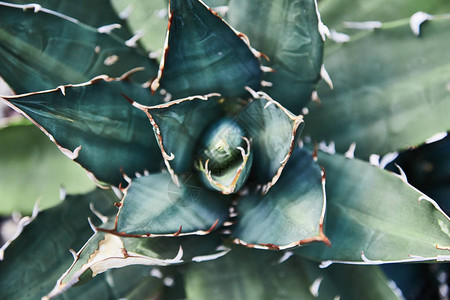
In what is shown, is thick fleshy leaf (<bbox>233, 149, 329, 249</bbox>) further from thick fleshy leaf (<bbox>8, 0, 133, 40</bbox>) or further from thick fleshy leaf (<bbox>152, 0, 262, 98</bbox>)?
thick fleshy leaf (<bbox>8, 0, 133, 40</bbox>)

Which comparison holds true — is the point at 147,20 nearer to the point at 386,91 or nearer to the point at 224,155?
the point at 224,155

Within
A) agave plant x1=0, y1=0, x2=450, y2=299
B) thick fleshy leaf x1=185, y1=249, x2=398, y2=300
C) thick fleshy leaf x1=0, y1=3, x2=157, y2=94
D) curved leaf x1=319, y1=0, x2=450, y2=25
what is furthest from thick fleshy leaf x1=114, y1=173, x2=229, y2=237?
curved leaf x1=319, y1=0, x2=450, y2=25

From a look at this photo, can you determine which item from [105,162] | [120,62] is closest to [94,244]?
[105,162]

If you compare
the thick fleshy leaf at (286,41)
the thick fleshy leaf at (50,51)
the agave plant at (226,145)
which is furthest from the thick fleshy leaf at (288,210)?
the thick fleshy leaf at (50,51)

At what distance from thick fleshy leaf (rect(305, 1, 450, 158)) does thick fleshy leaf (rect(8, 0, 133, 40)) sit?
0.40 m

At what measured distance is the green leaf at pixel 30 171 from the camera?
0.89 meters

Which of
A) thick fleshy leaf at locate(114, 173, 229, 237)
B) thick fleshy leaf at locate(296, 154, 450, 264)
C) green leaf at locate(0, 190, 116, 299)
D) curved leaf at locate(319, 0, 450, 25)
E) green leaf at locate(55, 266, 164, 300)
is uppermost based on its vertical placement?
curved leaf at locate(319, 0, 450, 25)

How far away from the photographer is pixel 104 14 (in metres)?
0.88

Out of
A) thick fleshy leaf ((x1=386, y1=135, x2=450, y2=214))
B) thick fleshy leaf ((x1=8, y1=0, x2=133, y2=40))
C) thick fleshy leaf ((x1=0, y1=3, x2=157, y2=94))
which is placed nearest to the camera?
thick fleshy leaf ((x1=0, y1=3, x2=157, y2=94))

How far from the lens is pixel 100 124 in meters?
0.70

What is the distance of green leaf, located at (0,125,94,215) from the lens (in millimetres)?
892

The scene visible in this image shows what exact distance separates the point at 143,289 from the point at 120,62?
16.7 inches

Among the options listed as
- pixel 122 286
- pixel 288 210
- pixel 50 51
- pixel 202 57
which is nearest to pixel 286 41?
pixel 202 57

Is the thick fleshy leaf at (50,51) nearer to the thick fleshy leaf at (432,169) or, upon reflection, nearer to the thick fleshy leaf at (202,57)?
the thick fleshy leaf at (202,57)
